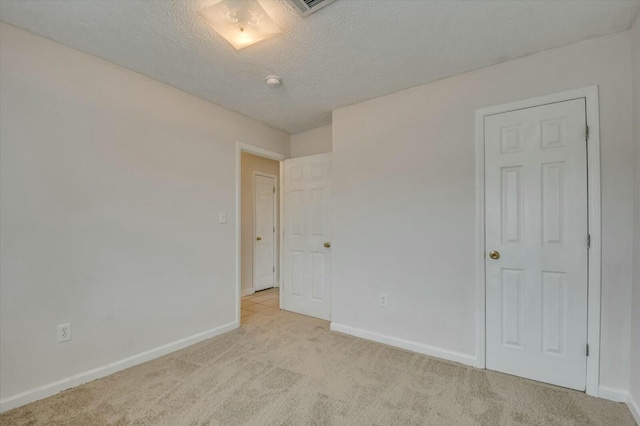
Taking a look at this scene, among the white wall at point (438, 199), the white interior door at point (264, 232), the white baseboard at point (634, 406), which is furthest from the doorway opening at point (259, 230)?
the white baseboard at point (634, 406)

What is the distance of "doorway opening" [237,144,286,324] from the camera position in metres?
4.60

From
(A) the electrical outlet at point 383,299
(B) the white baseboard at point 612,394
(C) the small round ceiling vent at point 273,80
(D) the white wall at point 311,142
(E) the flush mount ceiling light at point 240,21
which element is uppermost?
(E) the flush mount ceiling light at point 240,21

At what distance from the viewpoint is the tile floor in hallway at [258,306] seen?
3535mm

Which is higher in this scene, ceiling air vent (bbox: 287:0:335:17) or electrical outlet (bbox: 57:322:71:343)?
ceiling air vent (bbox: 287:0:335:17)

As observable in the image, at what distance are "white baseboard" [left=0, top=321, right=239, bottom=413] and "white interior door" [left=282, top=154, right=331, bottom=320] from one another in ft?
3.66

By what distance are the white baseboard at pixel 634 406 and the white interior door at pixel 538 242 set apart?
0.71 ft

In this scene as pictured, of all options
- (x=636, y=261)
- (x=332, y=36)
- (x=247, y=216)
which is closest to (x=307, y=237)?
(x=247, y=216)

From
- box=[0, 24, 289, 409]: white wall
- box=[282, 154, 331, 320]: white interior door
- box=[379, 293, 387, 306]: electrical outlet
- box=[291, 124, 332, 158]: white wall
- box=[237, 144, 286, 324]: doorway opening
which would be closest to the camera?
box=[0, 24, 289, 409]: white wall

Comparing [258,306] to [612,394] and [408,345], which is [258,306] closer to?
[408,345]

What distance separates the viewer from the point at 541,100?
82.8 inches

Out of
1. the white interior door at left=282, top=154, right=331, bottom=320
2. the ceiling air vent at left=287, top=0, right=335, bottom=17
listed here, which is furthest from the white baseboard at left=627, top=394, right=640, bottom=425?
the ceiling air vent at left=287, top=0, right=335, bottom=17

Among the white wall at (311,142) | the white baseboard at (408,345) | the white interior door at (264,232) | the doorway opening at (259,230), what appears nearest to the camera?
the white baseboard at (408,345)

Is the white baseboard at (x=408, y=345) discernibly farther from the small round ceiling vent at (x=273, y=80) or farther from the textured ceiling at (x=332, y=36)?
the small round ceiling vent at (x=273, y=80)

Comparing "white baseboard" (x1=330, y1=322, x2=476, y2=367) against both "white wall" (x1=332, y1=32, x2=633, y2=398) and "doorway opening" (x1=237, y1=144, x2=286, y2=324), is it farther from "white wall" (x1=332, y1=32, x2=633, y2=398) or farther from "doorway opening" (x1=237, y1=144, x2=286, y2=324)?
"doorway opening" (x1=237, y1=144, x2=286, y2=324)
